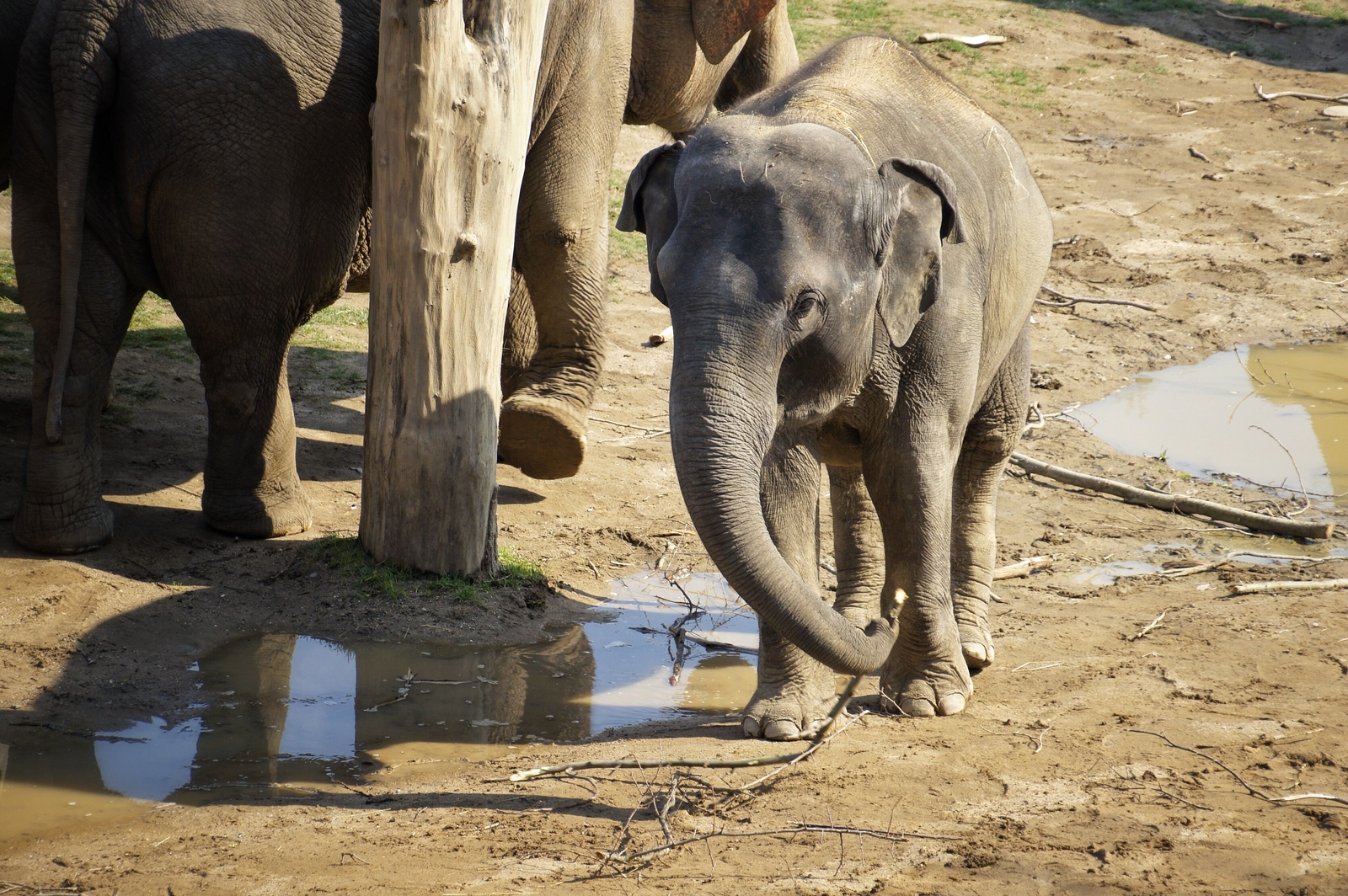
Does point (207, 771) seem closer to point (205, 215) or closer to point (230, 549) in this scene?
point (230, 549)

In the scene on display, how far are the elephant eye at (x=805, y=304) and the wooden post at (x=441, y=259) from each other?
1.80 metres

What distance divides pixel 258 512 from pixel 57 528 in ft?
2.35

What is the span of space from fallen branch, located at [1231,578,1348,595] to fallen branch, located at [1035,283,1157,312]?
422cm

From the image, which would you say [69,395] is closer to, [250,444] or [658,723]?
[250,444]

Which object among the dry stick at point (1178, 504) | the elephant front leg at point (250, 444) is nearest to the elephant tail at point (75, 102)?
the elephant front leg at point (250, 444)

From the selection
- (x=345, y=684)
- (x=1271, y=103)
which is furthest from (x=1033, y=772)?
(x=1271, y=103)

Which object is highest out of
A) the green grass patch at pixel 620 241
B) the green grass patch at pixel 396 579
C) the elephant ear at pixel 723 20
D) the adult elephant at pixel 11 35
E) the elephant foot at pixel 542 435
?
the elephant ear at pixel 723 20

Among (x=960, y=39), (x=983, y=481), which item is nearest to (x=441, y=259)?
(x=983, y=481)

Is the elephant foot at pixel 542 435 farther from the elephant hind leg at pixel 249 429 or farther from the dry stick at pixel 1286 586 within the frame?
the dry stick at pixel 1286 586

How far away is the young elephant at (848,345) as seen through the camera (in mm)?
3227

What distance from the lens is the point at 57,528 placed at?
4.84m

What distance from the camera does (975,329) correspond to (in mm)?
3918

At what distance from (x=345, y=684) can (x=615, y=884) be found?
1.67 meters

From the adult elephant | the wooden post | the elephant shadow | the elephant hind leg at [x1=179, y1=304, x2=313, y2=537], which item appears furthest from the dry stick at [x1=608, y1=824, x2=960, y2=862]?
the elephant shadow
